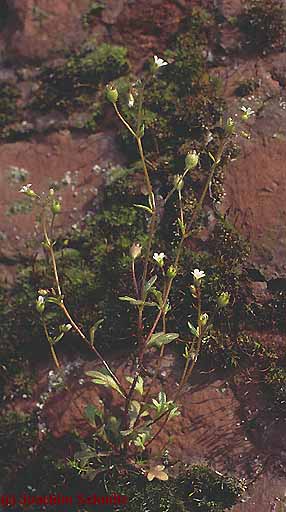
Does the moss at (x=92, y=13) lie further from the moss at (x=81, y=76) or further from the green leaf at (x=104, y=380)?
the green leaf at (x=104, y=380)

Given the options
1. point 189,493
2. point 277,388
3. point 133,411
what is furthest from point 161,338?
point 189,493

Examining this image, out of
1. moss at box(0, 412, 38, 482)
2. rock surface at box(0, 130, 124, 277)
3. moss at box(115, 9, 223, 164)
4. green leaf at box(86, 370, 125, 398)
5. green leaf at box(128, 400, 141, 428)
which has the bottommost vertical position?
moss at box(0, 412, 38, 482)

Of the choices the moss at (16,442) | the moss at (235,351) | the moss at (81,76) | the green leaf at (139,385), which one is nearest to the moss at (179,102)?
the moss at (81,76)

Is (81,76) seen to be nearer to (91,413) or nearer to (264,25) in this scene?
A: (264,25)

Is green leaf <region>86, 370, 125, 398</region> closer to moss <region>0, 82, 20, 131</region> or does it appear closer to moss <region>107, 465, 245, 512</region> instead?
moss <region>107, 465, 245, 512</region>

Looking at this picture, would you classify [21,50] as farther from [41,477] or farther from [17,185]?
[41,477]

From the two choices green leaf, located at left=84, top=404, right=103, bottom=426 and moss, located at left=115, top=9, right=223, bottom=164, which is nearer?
green leaf, located at left=84, top=404, right=103, bottom=426

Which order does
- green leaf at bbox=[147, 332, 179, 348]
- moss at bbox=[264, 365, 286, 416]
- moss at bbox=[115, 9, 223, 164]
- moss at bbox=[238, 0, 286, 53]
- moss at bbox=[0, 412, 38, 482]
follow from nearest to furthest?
green leaf at bbox=[147, 332, 179, 348]
moss at bbox=[264, 365, 286, 416]
moss at bbox=[0, 412, 38, 482]
moss at bbox=[115, 9, 223, 164]
moss at bbox=[238, 0, 286, 53]

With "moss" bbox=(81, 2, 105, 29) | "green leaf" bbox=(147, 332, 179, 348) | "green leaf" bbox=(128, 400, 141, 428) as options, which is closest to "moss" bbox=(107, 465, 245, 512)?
"green leaf" bbox=(128, 400, 141, 428)
